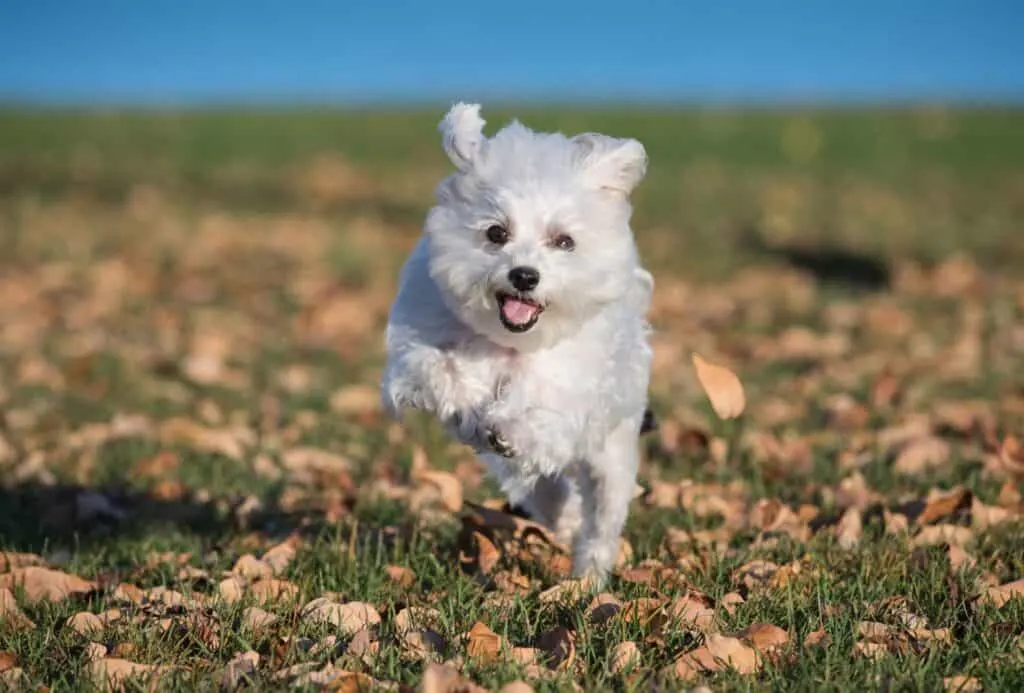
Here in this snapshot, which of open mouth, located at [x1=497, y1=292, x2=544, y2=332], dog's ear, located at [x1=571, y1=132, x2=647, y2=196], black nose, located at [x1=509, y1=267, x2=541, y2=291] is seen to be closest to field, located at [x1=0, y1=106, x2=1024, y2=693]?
open mouth, located at [x1=497, y1=292, x2=544, y2=332]

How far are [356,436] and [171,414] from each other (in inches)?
53.3

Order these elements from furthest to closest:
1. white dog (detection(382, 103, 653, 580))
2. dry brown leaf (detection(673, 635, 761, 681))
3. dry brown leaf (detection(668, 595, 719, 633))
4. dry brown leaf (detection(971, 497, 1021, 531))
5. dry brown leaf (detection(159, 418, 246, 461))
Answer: dry brown leaf (detection(159, 418, 246, 461)) → dry brown leaf (detection(971, 497, 1021, 531)) → white dog (detection(382, 103, 653, 580)) → dry brown leaf (detection(668, 595, 719, 633)) → dry brown leaf (detection(673, 635, 761, 681))

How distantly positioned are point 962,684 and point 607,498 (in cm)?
165

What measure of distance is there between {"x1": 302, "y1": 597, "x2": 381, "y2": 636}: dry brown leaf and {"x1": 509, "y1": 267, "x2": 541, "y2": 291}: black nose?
115 centimetres

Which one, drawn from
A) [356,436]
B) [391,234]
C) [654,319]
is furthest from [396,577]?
[391,234]

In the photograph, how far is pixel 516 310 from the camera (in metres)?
4.00

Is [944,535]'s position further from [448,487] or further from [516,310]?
[516,310]

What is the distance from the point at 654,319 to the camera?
1188 cm

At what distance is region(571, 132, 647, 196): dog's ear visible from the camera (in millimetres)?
4172

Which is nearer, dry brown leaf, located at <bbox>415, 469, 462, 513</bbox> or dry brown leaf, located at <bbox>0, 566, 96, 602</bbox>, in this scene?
dry brown leaf, located at <bbox>0, 566, 96, 602</bbox>

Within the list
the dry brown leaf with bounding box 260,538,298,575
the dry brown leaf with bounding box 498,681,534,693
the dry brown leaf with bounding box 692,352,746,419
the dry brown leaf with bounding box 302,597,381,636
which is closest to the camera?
the dry brown leaf with bounding box 498,681,534,693

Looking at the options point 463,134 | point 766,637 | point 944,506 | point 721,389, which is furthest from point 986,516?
point 463,134

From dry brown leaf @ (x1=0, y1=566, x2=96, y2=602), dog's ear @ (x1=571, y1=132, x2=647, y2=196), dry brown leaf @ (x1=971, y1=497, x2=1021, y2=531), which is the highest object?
dog's ear @ (x1=571, y1=132, x2=647, y2=196)

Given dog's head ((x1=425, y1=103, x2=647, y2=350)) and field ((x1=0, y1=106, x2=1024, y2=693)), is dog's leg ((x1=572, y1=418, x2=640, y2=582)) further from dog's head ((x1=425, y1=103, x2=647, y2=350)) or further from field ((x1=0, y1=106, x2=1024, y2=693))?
dog's head ((x1=425, y1=103, x2=647, y2=350))
